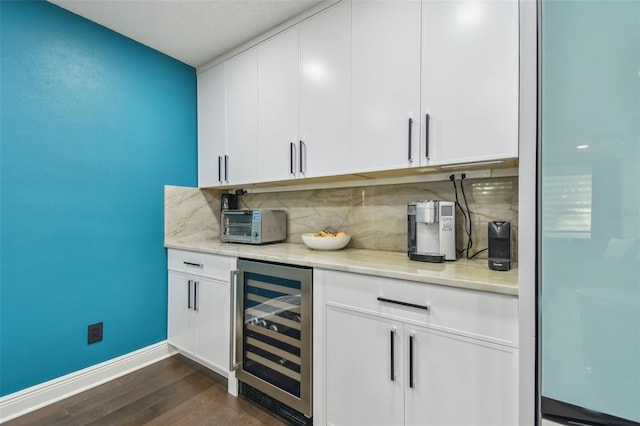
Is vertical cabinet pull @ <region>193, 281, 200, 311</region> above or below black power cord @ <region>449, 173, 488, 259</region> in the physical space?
below

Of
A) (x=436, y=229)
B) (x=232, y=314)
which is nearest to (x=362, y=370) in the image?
(x=436, y=229)

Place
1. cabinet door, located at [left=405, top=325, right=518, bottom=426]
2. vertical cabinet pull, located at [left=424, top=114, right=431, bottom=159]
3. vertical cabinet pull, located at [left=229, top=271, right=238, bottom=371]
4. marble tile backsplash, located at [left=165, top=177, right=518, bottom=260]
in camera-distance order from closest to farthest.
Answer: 1. cabinet door, located at [left=405, top=325, right=518, bottom=426]
2. vertical cabinet pull, located at [left=424, top=114, right=431, bottom=159]
3. marble tile backsplash, located at [left=165, top=177, right=518, bottom=260]
4. vertical cabinet pull, located at [left=229, top=271, right=238, bottom=371]

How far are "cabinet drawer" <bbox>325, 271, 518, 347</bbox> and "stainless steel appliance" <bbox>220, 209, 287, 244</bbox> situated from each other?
0.89 meters

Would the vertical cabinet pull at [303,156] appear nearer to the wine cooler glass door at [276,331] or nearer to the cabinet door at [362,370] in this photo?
the wine cooler glass door at [276,331]

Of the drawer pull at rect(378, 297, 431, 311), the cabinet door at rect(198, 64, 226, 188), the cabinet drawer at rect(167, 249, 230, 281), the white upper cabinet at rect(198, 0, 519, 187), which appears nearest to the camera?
the drawer pull at rect(378, 297, 431, 311)

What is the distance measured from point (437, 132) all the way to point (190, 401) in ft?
6.84

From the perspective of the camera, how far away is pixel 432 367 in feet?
3.85

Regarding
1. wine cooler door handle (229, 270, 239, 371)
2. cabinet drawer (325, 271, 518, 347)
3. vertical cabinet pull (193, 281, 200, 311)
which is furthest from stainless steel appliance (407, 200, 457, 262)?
vertical cabinet pull (193, 281, 200, 311)

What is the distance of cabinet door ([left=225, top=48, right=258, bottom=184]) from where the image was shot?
2.20 meters

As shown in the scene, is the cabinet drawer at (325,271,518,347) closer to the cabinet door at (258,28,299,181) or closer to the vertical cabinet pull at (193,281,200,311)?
the cabinet door at (258,28,299,181)

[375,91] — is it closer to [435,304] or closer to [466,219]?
[466,219]

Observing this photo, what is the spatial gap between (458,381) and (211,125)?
2.44 metres

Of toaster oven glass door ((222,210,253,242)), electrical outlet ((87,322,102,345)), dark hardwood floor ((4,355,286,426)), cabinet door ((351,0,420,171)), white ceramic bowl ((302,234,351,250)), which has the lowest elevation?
dark hardwood floor ((4,355,286,426))

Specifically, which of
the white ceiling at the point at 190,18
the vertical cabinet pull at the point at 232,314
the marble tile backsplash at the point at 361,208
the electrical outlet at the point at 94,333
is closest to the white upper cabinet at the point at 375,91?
the white ceiling at the point at 190,18
